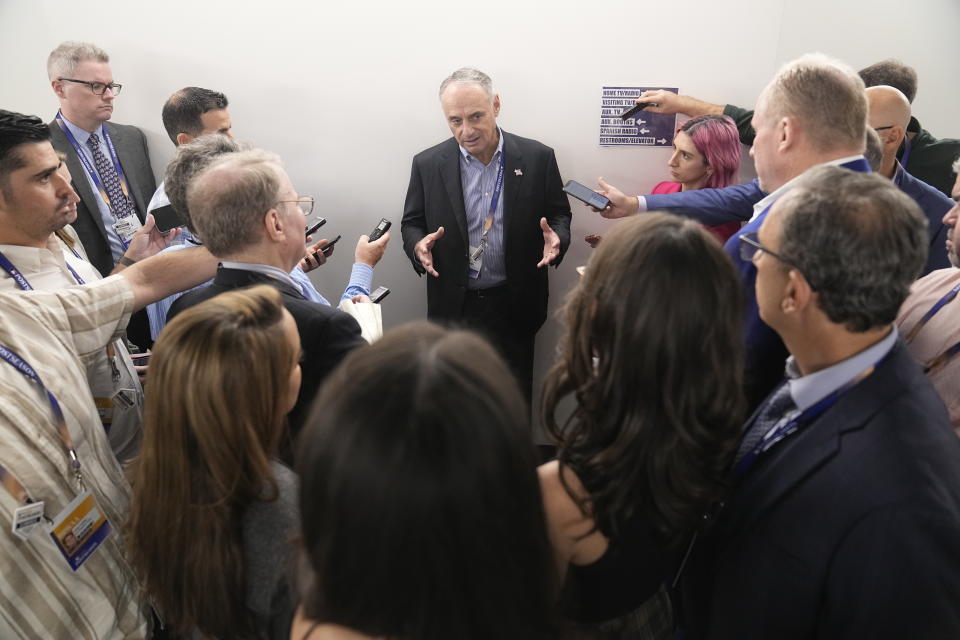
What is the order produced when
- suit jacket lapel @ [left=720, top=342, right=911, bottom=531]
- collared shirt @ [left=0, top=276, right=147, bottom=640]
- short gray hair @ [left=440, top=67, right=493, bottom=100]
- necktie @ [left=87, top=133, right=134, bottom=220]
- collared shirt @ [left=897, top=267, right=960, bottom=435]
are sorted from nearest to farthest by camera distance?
suit jacket lapel @ [left=720, top=342, right=911, bottom=531], collared shirt @ [left=0, top=276, right=147, bottom=640], collared shirt @ [left=897, top=267, right=960, bottom=435], short gray hair @ [left=440, top=67, right=493, bottom=100], necktie @ [left=87, top=133, right=134, bottom=220]

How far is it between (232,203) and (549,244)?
172cm

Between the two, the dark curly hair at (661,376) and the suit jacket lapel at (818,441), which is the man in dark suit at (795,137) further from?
the dark curly hair at (661,376)

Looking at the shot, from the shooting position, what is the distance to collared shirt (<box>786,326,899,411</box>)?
108 cm

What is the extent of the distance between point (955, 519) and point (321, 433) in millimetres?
1006

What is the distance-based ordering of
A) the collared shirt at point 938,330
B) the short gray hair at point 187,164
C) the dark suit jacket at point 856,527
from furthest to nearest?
the short gray hair at point 187,164 → the collared shirt at point 938,330 → the dark suit jacket at point 856,527

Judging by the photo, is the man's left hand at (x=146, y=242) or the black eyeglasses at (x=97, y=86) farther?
the black eyeglasses at (x=97, y=86)

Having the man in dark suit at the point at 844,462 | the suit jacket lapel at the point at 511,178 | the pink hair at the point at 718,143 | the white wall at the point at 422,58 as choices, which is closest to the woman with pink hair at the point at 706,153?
the pink hair at the point at 718,143

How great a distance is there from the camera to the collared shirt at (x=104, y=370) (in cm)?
167

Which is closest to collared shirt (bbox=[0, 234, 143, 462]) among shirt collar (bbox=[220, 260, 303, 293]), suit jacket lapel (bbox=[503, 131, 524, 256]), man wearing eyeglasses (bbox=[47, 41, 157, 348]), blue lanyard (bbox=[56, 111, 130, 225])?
shirt collar (bbox=[220, 260, 303, 293])

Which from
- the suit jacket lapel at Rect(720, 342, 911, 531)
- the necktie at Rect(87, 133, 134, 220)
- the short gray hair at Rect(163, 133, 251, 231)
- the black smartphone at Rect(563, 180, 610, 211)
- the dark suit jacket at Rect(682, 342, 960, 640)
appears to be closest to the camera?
the dark suit jacket at Rect(682, 342, 960, 640)

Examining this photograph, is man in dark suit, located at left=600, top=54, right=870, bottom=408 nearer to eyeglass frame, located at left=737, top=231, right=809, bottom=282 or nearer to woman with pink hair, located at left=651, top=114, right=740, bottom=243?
eyeglass frame, located at left=737, top=231, right=809, bottom=282

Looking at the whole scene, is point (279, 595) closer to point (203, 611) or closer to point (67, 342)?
point (203, 611)

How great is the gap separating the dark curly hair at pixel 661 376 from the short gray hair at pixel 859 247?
0.55 ft

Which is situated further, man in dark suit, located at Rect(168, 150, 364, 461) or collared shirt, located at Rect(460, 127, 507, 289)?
collared shirt, located at Rect(460, 127, 507, 289)
